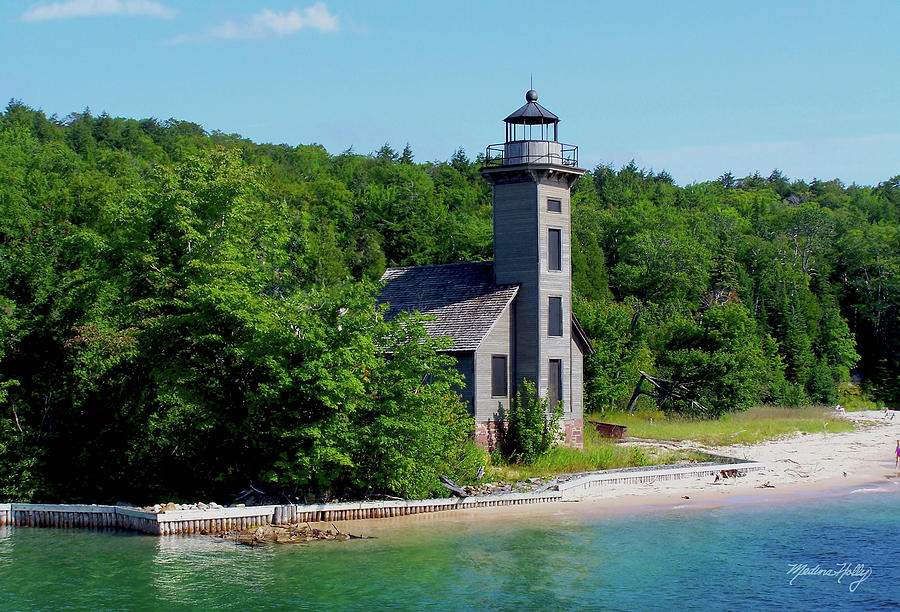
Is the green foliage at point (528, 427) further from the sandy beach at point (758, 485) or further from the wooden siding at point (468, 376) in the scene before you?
the sandy beach at point (758, 485)

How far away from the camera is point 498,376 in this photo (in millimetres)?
34281

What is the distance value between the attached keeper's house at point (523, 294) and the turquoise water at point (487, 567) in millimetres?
8157

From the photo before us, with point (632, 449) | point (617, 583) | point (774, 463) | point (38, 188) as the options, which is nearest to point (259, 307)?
point (617, 583)

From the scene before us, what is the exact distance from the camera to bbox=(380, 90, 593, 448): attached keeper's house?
112 ft

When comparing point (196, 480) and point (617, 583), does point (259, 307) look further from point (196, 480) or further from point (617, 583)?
point (617, 583)

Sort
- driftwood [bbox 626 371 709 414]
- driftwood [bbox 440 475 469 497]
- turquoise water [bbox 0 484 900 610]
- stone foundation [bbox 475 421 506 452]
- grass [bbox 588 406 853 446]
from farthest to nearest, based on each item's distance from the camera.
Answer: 1. driftwood [bbox 626 371 709 414]
2. grass [bbox 588 406 853 446]
3. stone foundation [bbox 475 421 506 452]
4. driftwood [bbox 440 475 469 497]
5. turquoise water [bbox 0 484 900 610]

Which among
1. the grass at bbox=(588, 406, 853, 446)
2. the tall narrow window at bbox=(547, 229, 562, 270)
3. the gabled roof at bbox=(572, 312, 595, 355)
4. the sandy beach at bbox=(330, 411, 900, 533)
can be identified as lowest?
the sandy beach at bbox=(330, 411, 900, 533)

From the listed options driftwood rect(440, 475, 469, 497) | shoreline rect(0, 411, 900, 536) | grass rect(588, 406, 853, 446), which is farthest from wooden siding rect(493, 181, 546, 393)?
grass rect(588, 406, 853, 446)

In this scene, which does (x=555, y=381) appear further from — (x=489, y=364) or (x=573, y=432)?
(x=489, y=364)

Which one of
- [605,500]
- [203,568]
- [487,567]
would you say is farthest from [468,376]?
[203,568]

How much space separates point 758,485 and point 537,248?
11.0 meters

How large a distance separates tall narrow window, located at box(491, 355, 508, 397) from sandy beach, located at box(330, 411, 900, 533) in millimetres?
5152

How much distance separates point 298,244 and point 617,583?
47028 millimetres

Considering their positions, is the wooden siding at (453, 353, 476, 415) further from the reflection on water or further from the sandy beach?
the reflection on water
